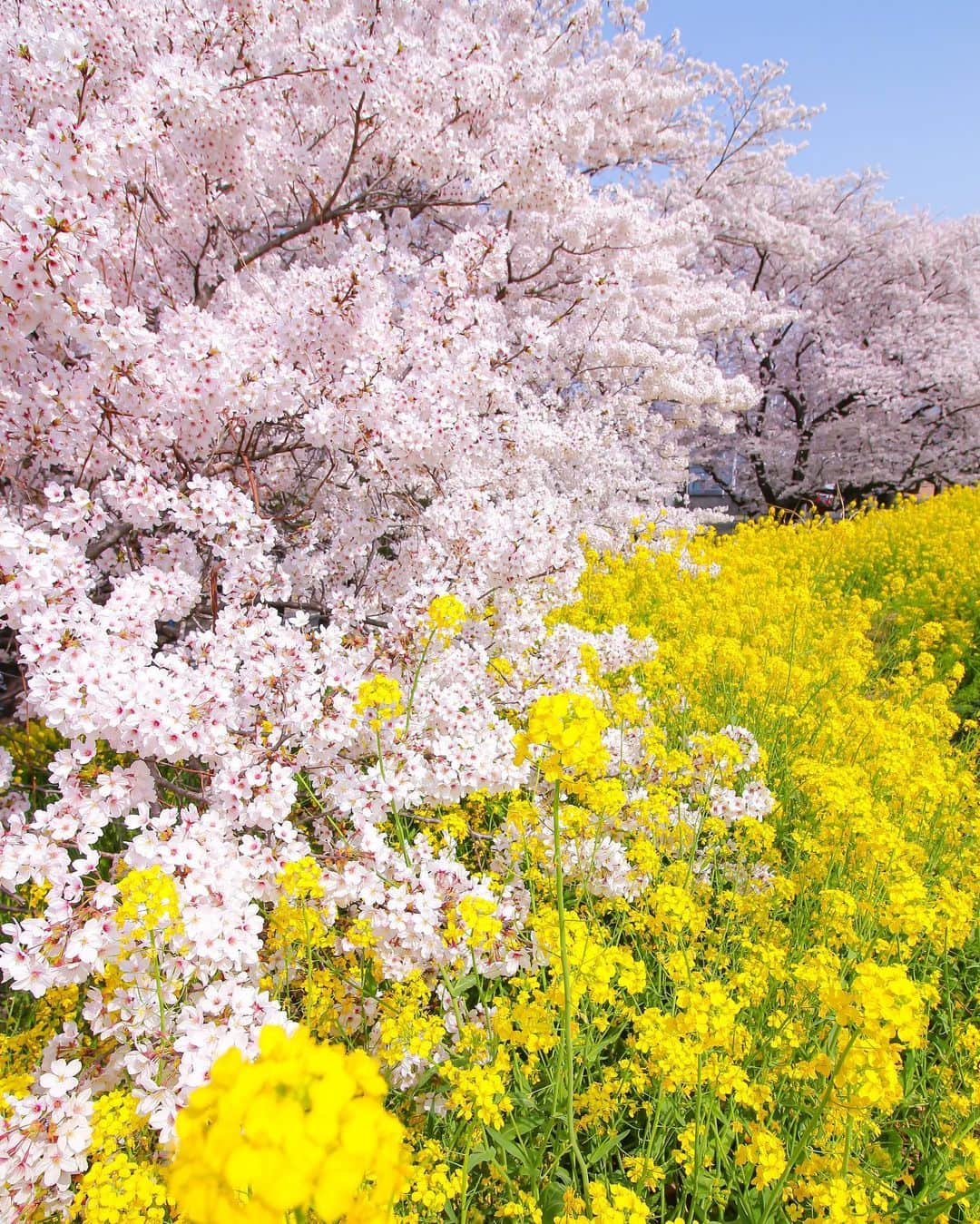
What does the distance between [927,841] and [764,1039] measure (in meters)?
1.64

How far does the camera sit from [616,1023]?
2352 millimetres

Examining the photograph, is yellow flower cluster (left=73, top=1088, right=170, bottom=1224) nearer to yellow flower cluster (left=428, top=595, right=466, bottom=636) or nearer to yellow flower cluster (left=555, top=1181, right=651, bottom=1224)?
yellow flower cluster (left=555, top=1181, right=651, bottom=1224)

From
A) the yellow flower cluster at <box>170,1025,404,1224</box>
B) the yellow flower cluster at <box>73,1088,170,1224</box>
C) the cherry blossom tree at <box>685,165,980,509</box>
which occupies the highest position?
the cherry blossom tree at <box>685,165,980,509</box>

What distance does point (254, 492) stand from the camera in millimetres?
2910

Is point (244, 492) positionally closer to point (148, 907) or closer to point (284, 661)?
point (284, 661)

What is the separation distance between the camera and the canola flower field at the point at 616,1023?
A: 843 mm

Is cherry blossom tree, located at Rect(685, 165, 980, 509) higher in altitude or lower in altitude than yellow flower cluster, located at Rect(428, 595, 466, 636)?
higher

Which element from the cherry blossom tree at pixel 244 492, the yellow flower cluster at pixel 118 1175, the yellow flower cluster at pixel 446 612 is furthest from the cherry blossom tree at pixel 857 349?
the yellow flower cluster at pixel 118 1175

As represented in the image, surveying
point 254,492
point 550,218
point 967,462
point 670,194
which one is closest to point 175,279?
point 254,492

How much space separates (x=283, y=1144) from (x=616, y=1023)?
2039 mm

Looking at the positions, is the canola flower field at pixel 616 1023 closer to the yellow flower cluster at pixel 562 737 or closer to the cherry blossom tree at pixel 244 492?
the yellow flower cluster at pixel 562 737

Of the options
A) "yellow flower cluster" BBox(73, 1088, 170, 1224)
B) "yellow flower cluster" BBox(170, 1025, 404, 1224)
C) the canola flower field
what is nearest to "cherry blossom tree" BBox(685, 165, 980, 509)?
the canola flower field

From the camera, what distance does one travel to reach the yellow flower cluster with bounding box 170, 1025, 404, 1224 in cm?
62

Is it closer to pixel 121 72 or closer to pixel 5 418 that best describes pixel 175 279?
pixel 121 72
